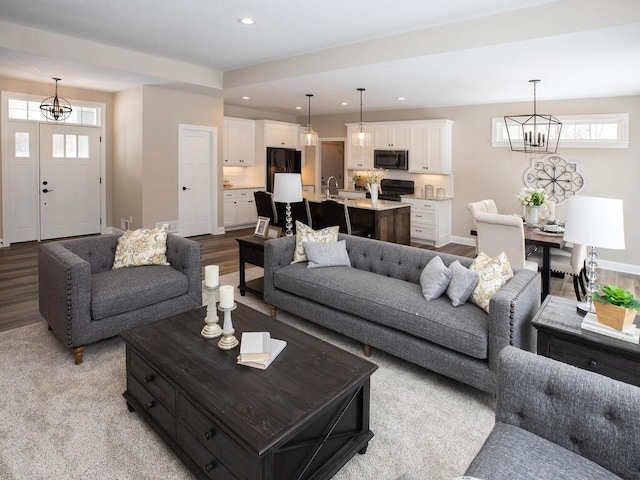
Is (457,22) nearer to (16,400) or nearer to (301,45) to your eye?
(301,45)

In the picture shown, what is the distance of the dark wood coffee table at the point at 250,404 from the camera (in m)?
1.61

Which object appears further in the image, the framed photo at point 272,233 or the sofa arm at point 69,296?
the framed photo at point 272,233

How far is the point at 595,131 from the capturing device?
630 centimetres

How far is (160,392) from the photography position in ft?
6.85

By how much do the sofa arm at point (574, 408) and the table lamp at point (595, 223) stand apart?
Result: 92 cm

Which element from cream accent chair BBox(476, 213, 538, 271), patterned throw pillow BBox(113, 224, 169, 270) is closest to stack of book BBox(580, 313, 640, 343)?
cream accent chair BBox(476, 213, 538, 271)

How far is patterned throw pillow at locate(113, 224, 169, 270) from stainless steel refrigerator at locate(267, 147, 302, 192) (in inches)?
219

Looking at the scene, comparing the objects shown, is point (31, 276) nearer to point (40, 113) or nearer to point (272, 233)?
point (272, 233)

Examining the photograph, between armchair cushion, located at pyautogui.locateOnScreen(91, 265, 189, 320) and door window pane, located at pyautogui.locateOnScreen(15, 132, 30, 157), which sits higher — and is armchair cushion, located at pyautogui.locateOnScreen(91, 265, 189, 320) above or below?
below

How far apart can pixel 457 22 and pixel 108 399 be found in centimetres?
435

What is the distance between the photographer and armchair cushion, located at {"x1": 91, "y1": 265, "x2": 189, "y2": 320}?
9.92 ft

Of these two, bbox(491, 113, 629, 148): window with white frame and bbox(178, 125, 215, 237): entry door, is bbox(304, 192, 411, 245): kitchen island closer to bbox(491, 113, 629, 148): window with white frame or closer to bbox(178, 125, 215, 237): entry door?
bbox(178, 125, 215, 237): entry door

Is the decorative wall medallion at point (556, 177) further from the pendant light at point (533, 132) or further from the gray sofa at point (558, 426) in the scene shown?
the gray sofa at point (558, 426)

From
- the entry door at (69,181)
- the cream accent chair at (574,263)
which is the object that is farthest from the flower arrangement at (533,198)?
the entry door at (69,181)
